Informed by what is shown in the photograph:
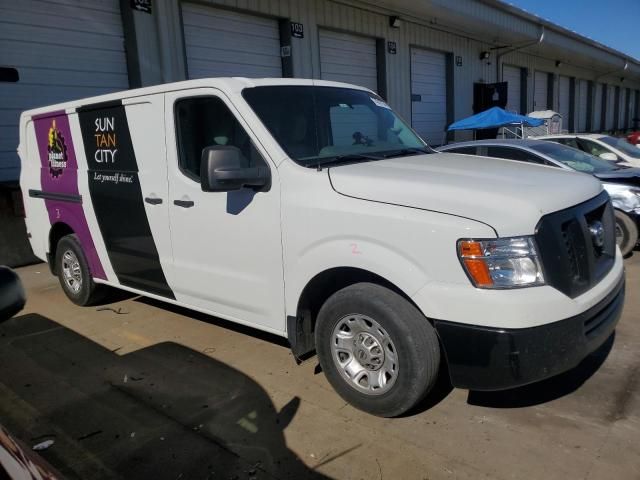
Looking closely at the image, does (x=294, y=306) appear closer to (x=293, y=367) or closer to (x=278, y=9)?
(x=293, y=367)

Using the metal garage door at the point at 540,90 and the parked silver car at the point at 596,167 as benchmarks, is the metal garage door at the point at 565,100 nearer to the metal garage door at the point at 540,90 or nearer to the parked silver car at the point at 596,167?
the metal garage door at the point at 540,90

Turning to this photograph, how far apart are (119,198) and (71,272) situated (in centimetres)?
148

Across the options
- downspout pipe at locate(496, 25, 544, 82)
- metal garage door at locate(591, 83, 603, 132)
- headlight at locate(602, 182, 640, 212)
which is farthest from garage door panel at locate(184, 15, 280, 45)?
metal garage door at locate(591, 83, 603, 132)

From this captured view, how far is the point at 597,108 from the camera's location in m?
33.3

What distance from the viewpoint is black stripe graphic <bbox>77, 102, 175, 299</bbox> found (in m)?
4.29

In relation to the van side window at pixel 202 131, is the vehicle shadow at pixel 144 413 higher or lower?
lower

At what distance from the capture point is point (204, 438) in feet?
9.80

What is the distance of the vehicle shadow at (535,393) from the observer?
3217mm

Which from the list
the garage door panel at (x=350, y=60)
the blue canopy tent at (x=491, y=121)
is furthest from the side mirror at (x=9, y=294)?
the blue canopy tent at (x=491, y=121)

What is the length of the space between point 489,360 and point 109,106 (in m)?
3.68

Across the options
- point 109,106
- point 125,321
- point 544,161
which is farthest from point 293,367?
point 544,161

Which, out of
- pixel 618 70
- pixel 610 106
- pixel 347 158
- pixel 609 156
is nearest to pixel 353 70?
pixel 609 156

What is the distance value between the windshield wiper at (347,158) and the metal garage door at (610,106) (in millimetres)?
37282

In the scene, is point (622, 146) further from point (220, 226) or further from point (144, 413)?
point (144, 413)
